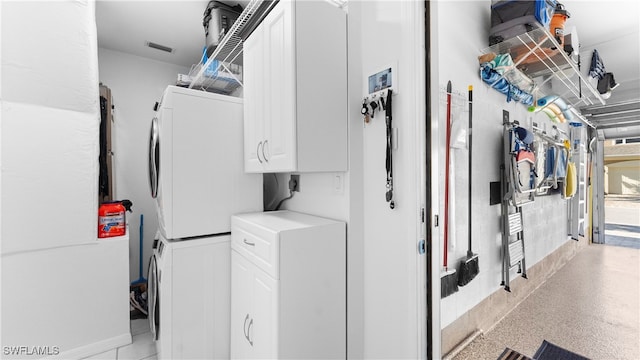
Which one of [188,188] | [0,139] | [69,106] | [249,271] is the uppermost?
[69,106]

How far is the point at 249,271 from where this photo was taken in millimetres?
1375

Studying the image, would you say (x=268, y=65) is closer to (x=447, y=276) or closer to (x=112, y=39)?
(x=447, y=276)

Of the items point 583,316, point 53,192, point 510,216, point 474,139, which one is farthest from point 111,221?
point 583,316

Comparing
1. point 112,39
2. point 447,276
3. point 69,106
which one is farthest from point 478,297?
point 112,39

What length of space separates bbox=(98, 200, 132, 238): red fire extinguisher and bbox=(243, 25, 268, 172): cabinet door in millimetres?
1213

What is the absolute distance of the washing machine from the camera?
4.80ft

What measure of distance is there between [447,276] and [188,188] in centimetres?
177

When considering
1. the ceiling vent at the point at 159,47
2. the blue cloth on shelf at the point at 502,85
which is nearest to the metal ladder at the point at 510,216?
the blue cloth on shelf at the point at 502,85

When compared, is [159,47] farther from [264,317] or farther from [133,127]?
[264,317]

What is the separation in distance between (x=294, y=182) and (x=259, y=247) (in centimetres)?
62

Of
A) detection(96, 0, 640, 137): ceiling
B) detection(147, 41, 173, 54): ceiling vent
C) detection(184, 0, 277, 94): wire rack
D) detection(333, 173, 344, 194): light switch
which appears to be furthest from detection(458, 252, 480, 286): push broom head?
detection(147, 41, 173, 54): ceiling vent

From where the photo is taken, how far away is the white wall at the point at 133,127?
9.34ft

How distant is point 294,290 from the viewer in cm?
115

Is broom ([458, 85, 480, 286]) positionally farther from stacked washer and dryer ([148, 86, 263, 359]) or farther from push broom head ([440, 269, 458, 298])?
stacked washer and dryer ([148, 86, 263, 359])
